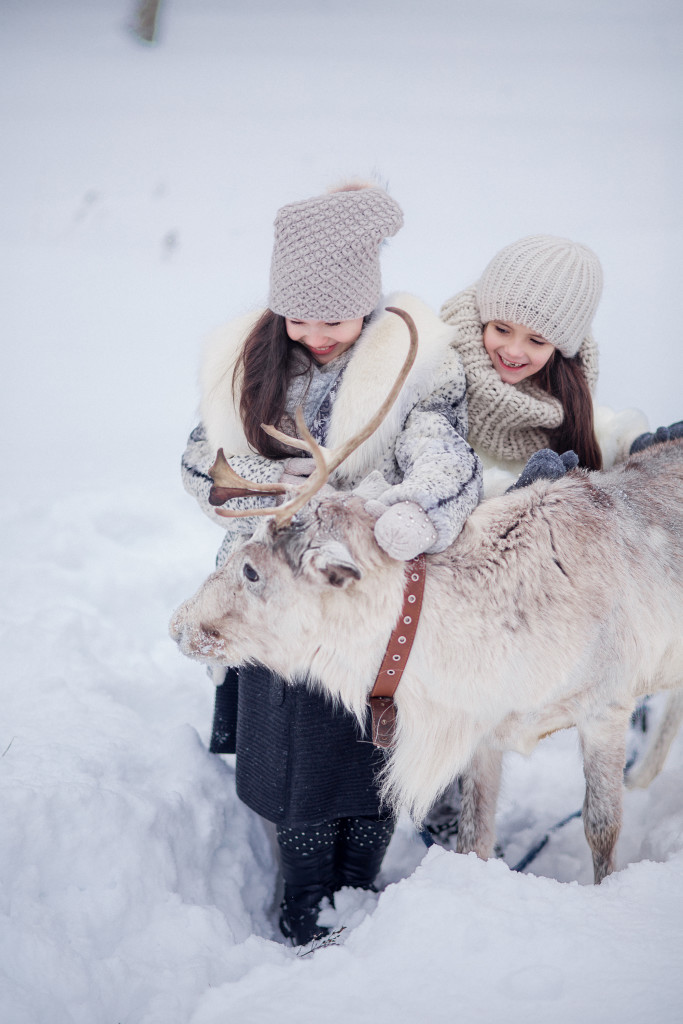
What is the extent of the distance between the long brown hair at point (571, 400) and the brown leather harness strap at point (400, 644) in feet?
3.42

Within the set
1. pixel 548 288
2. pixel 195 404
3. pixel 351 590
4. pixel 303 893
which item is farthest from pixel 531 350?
pixel 195 404

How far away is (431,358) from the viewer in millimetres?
2008

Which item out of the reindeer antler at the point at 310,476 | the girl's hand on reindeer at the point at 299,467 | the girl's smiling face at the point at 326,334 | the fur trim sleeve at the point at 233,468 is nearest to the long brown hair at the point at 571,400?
the girl's smiling face at the point at 326,334

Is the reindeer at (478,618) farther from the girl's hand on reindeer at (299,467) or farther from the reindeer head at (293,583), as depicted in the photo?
the girl's hand on reindeer at (299,467)

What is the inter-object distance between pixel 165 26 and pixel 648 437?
285 inches

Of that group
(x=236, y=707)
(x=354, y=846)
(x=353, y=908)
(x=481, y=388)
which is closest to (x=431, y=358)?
(x=481, y=388)

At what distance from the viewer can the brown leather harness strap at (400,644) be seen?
5.70 ft

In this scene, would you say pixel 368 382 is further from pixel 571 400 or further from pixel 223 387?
pixel 571 400

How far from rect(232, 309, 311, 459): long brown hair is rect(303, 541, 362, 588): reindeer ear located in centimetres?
53

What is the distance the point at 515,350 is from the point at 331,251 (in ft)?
2.79

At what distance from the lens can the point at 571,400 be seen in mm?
2406

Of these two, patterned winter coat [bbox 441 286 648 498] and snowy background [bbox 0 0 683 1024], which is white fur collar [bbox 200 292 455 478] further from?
snowy background [bbox 0 0 683 1024]

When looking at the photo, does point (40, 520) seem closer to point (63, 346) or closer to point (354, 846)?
point (63, 346)

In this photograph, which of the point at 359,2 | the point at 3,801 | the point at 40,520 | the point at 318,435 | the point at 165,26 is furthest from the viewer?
the point at 165,26
